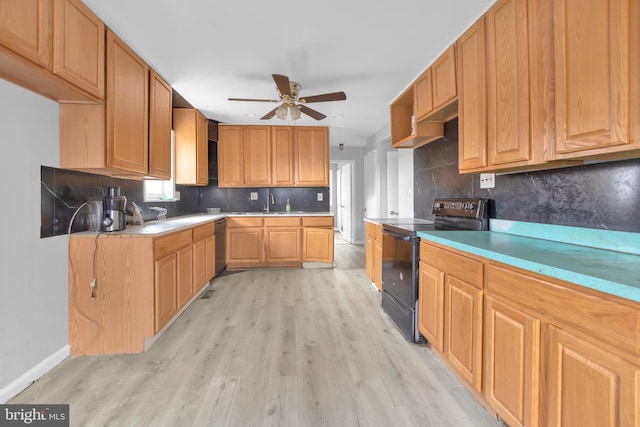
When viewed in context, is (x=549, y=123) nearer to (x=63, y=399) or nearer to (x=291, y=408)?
(x=291, y=408)

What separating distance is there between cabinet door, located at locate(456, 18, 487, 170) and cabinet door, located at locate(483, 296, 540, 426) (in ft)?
3.28

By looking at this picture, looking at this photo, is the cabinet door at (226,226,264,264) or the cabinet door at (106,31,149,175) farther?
the cabinet door at (226,226,264,264)

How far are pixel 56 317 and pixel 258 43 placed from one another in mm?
2454

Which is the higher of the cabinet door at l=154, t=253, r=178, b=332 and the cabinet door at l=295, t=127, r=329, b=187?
the cabinet door at l=295, t=127, r=329, b=187

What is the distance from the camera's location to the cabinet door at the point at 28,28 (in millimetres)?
1239

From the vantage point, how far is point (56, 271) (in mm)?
1846

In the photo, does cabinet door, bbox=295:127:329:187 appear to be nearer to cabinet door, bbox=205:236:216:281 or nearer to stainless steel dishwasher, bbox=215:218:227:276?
stainless steel dishwasher, bbox=215:218:227:276

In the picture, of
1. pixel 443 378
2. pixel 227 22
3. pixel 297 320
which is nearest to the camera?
pixel 443 378

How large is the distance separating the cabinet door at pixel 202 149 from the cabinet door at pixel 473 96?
332cm

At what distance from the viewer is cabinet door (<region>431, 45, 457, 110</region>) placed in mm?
2123

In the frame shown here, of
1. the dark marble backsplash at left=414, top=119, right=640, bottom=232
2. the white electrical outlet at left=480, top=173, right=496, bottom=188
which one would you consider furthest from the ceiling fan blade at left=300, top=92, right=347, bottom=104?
the white electrical outlet at left=480, top=173, right=496, bottom=188

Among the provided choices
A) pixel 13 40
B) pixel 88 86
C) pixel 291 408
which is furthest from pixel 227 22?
pixel 291 408

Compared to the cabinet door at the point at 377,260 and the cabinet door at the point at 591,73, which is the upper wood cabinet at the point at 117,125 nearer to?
the cabinet door at the point at 377,260

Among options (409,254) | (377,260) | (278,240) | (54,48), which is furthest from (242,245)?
(54,48)
